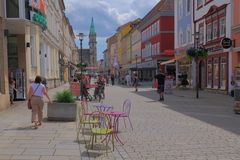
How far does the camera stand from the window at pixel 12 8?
1686cm

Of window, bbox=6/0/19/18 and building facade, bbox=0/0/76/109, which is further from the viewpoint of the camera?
window, bbox=6/0/19/18

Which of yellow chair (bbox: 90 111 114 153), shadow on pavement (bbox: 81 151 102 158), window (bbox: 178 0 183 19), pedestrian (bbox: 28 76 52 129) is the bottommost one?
shadow on pavement (bbox: 81 151 102 158)

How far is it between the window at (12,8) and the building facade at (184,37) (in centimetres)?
2166

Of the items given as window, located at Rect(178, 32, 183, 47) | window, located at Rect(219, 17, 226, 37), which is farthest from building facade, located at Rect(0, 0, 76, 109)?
window, located at Rect(178, 32, 183, 47)

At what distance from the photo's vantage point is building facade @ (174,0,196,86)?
121 feet

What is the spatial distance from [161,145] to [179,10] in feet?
113

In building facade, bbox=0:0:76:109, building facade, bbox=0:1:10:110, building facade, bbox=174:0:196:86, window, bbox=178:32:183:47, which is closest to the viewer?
building facade, bbox=0:1:10:110

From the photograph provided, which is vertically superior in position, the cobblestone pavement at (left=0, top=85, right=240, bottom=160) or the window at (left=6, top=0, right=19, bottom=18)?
the window at (left=6, top=0, right=19, bottom=18)

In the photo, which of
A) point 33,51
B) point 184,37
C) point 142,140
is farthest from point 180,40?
point 142,140

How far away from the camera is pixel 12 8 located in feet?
55.7

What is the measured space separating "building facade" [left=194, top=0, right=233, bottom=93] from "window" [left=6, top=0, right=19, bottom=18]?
14.7 meters

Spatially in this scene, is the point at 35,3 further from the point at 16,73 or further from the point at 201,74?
the point at 201,74

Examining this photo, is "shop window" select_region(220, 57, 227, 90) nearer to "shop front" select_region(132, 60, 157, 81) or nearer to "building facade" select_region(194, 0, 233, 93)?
"building facade" select_region(194, 0, 233, 93)

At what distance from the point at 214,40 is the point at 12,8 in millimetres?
17128
